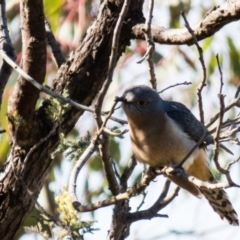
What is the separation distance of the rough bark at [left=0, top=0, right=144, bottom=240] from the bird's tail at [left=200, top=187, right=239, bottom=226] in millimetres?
1039

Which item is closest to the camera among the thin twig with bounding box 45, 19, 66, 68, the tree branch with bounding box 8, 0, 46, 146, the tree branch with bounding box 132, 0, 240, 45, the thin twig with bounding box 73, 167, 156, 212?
the thin twig with bounding box 73, 167, 156, 212

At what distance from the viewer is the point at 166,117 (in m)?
4.16

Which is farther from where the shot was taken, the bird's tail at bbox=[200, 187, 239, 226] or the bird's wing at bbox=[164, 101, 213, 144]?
the bird's tail at bbox=[200, 187, 239, 226]

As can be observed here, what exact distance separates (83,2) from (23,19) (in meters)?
2.25

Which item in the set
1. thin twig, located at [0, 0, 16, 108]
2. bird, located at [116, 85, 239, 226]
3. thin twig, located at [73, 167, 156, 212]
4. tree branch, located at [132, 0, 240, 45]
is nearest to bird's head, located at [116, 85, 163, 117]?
bird, located at [116, 85, 239, 226]

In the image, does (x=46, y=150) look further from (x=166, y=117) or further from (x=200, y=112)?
(x=200, y=112)

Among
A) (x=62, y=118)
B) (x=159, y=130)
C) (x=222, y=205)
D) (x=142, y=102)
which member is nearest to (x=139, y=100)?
(x=142, y=102)

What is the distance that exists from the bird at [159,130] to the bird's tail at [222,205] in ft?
0.66

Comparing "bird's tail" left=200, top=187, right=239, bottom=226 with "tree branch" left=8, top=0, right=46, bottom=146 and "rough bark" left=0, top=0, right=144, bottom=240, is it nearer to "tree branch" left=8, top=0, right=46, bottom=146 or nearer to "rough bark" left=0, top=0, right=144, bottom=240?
"rough bark" left=0, top=0, right=144, bottom=240

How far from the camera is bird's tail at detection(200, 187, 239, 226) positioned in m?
4.48

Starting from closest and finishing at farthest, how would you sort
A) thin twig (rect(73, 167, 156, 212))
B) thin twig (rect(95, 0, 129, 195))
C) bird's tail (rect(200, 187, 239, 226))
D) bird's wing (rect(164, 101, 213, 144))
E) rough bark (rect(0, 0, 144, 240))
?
thin twig (rect(95, 0, 129, 195))
thin twig (rect(73, 167, 156, 212))
rough bark (rect(0, 0, 144, 240))
bird's wing (rect(164, 101, 213, 144))
bird's tail (rect(200, 187, 239, 226))

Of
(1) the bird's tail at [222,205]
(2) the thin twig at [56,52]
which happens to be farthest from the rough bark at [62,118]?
(1) the bird's tail at [222,205]

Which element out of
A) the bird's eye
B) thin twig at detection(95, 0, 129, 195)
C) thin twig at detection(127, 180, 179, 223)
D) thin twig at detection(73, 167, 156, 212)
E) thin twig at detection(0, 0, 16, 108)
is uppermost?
thin twig at detection(0, 0, 16, 108)

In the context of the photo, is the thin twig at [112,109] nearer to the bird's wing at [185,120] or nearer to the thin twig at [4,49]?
the bird's wing at [185,120]
